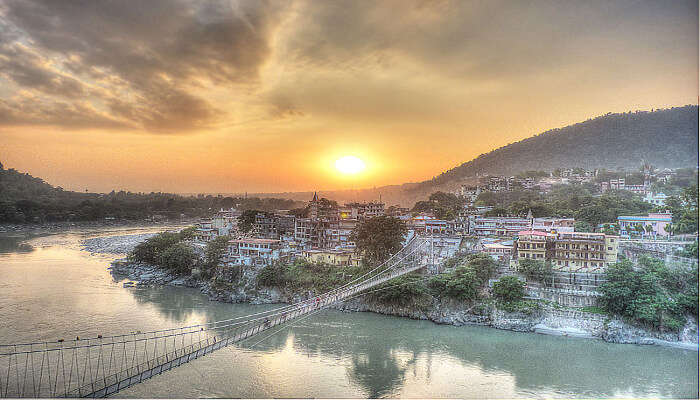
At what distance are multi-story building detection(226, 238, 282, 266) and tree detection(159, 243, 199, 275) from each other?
95 cm

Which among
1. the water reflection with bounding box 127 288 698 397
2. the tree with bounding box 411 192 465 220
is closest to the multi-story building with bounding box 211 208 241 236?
the water reflection with bounding box 127 288 698 397

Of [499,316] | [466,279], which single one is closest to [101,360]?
[466,279]

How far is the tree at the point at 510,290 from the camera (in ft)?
17.2

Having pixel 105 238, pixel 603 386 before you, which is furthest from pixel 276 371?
pixel 105 238

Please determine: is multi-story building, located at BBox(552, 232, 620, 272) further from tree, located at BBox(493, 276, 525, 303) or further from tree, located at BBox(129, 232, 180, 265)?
tree, located at BBox(129, 232, 180, 265)

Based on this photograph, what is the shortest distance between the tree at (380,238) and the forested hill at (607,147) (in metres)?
1.01

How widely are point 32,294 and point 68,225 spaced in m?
8.80

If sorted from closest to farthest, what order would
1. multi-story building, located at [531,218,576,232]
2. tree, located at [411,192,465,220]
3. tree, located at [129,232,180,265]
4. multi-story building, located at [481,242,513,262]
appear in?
multi-story building, located at [481,242,513,262] → multi-story building, located at [531,218,576,232] → tree, located at [411,192,465,220] → tree, located at [129,232,180,265]

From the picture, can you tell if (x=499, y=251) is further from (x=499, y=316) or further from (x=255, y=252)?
(x=255, y=252)

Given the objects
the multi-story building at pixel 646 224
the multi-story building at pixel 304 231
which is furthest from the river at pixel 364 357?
the multi-story building at pixel 304 231

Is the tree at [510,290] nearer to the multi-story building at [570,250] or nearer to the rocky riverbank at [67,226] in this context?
the multi-story building at [570,250]

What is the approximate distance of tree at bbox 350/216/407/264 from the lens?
6254 mm

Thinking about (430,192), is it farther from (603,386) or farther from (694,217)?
(603,386)

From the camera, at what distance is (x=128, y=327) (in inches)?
189
